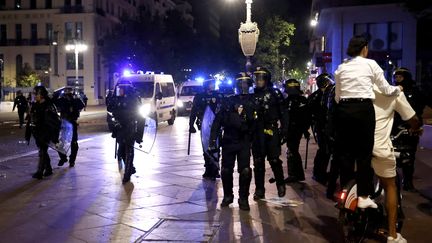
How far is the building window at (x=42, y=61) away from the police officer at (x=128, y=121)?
191 feet

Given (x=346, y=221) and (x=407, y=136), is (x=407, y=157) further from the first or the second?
(x=346, y=221)

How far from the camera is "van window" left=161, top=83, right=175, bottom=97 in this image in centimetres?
2298

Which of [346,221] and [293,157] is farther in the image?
[293,157]

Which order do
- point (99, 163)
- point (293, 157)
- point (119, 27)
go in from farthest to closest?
point (119, 27) → point (99, 163) → point (293, 157)

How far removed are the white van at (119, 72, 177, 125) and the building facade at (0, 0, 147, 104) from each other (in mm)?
37356

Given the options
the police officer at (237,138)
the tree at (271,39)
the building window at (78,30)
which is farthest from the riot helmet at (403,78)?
the building window at (78,30)

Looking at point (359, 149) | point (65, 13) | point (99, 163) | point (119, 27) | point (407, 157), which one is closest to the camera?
point (359, 149)

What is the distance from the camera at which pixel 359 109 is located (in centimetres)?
488

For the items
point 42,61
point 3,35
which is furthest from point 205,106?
point 3,35

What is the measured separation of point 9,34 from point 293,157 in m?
63.4

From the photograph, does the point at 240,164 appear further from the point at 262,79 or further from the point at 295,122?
the point at 295,122

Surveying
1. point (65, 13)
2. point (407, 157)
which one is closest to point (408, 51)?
point (407, 157)

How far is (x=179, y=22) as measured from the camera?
2116 inches

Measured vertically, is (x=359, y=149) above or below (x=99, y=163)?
above
